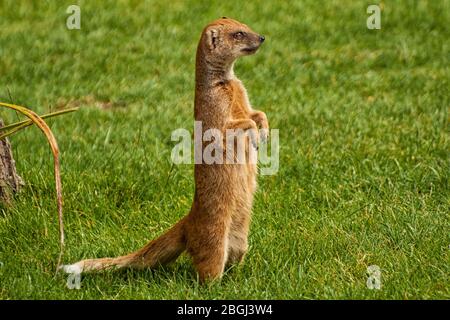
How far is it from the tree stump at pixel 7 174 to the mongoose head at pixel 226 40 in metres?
1.48

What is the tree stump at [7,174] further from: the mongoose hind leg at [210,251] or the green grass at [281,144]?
the mongoose hind leg at [210,251]

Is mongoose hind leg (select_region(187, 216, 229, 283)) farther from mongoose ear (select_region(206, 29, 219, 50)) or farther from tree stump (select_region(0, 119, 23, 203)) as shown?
tree stump (select_region(0, 119, 23, 203))

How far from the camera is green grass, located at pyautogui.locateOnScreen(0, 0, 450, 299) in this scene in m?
4.69

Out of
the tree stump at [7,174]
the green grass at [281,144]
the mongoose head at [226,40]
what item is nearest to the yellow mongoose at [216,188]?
the mongoose head at [226,40]

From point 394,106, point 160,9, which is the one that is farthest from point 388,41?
point 160,9

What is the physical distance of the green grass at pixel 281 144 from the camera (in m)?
4.69

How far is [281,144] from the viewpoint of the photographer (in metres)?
6.54

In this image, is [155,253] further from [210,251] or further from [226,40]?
[226,40]

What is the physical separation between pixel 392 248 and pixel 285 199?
914 mm

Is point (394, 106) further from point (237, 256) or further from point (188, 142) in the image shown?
point (237, 256)

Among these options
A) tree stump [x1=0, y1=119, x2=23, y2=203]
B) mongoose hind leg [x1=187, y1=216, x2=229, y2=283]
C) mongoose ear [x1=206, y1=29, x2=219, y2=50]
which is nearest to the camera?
mongoose hind leg [x1=187, y1=216, x2=229, y2=283]

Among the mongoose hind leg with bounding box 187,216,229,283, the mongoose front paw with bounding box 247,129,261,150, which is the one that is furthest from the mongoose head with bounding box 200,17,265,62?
the mongoose hind leg with bounding box 187,216,229,283

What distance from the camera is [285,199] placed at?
5.66m

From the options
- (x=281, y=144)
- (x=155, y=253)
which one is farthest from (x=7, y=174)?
(x=281, y=144)
